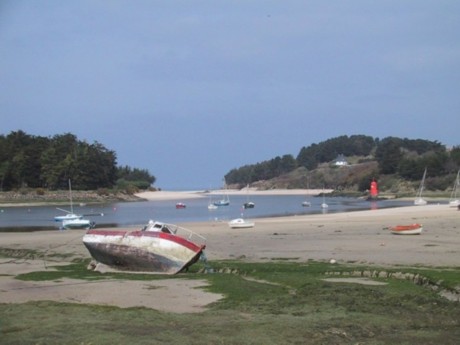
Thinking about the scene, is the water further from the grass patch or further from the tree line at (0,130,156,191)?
the grass patch

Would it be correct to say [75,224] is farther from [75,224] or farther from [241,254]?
[241,254]

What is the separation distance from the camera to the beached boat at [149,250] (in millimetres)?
21594

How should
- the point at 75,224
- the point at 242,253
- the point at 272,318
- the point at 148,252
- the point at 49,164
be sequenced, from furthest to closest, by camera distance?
the point at 49,164 < the point at 75,224 < the point at 242,253 < the point at 148,252 < the point at 272,318

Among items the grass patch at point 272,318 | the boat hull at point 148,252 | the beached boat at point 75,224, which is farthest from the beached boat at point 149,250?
the beached boat at point 75,224

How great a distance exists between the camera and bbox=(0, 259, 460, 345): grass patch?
9922mm

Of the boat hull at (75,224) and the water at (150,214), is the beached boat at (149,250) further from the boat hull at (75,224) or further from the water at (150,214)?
the water at (150,214)

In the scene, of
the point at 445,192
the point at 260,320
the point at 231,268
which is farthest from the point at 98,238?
the point at 445,192

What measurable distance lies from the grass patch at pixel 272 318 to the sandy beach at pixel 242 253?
4.75ft

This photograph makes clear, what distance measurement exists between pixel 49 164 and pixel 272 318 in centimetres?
13150

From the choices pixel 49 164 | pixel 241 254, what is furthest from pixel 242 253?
pixel 49 164

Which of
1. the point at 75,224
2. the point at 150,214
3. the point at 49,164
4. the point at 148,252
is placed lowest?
the point at 150,214

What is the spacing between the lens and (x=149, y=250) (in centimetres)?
2173

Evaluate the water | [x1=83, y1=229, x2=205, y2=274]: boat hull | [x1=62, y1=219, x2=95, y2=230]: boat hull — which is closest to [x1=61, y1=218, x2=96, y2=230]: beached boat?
[x1=62, y1=219, x2=95, y2=230]: boat hull

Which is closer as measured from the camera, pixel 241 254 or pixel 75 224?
pixel 241 254
